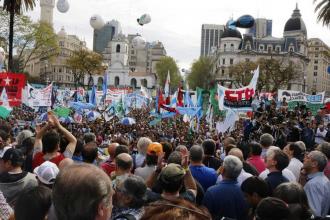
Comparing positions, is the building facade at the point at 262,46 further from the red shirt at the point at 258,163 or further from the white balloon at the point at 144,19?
the red shirt at the point at 258,163

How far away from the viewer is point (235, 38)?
123 metres

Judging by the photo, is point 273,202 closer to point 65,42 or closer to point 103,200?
point 103,200

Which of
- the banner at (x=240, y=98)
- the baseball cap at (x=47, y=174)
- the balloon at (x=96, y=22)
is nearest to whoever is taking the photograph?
the baseball cap at (x=47, y=174)

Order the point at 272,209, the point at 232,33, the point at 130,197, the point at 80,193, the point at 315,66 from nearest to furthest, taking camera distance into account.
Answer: the point at 80,193 < the point at 272,209 < the point at 130,197 < the point at 232,33 < the point at 315,66

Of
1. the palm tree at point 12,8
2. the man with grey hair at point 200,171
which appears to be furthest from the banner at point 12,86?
the man with grey hair at point 200,171

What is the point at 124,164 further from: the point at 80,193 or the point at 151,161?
the point at 80,193

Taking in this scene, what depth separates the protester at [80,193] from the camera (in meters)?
2.37

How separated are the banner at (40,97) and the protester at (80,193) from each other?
20445 millimetres

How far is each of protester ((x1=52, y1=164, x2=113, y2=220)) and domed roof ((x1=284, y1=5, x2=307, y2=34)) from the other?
4982 inches

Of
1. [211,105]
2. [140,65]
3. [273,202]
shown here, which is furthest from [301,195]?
[140,65]

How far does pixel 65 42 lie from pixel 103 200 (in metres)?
147

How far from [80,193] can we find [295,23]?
417 feet

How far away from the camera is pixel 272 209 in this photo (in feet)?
12.2

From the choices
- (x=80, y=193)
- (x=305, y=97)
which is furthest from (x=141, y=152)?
(x=305, y=97)
